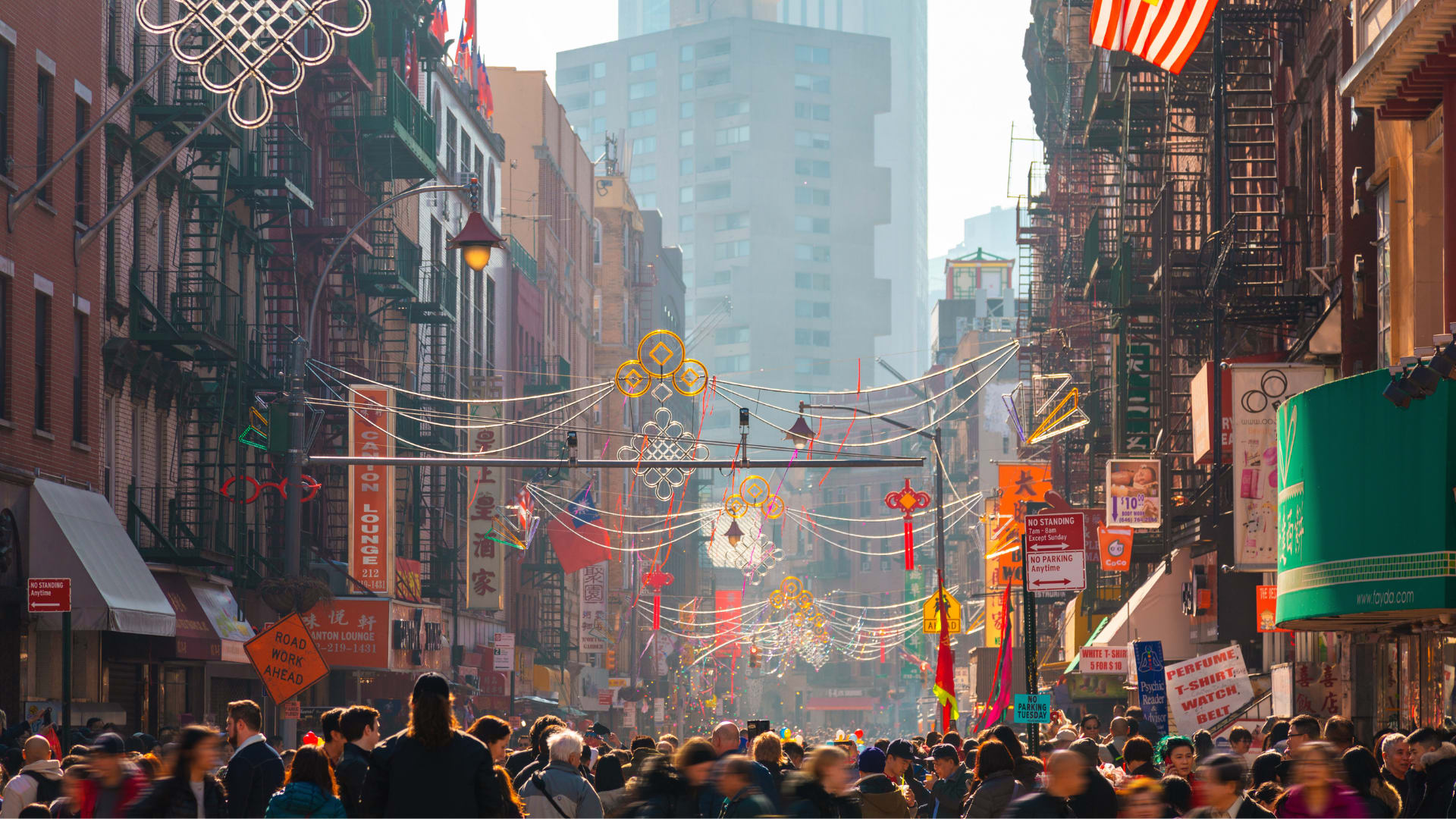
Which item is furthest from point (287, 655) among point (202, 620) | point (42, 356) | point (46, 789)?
point (202, 620)

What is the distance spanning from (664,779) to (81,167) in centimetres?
2189

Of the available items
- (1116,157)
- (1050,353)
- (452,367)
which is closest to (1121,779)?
(1116,157)

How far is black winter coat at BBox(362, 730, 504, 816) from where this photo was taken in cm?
987

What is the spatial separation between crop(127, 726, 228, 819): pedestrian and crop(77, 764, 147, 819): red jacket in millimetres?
162

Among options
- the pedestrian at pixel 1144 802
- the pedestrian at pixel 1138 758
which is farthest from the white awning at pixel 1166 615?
the pedestrian at pixel 1144 802

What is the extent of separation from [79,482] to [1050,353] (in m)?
37.5

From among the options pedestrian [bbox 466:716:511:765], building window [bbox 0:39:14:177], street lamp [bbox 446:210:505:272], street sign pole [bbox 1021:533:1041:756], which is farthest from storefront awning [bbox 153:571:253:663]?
pedestrian [bbox 466:716:511:765]

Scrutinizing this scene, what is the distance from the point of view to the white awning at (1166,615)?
3512 centimetres

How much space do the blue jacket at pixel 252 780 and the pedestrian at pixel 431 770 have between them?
1.81 m

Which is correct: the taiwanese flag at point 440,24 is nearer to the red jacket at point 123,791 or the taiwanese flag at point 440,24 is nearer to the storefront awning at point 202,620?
the storefront awning at point 202,620

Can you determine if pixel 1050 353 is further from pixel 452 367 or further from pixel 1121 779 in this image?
pixel 1121 779

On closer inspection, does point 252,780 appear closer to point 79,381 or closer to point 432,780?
point 432,780

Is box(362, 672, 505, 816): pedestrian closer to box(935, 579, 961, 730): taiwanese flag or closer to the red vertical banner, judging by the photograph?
box(935, 579, 961, 730): taiwanese flag

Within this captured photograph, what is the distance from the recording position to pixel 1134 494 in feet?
112
